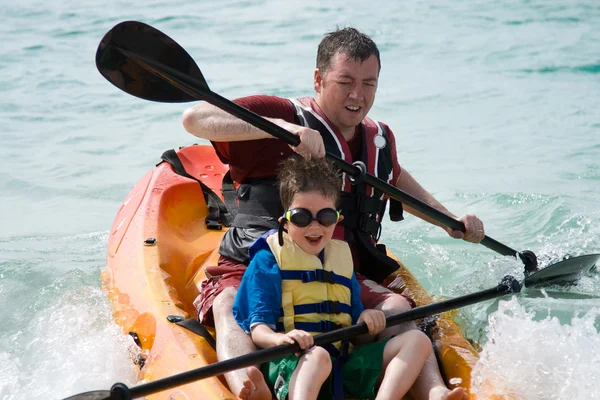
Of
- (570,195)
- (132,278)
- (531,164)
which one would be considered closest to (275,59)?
(531,164)

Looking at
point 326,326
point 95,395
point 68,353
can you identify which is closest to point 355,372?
point 326,326

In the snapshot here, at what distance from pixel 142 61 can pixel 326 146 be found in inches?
31.4

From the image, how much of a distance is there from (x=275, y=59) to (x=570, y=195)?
465cm

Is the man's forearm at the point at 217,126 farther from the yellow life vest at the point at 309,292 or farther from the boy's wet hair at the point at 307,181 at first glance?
the yellow life vest at the point at 309,292

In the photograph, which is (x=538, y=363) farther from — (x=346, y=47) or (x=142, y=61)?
(x=142, y=61)

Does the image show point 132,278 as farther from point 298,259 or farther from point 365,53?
point 365,53

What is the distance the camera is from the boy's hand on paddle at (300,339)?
2.50 m

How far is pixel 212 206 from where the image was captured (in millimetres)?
4133

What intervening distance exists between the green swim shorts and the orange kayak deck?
0.51 ft

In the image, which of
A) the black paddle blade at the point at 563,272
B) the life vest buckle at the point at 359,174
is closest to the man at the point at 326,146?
the life vest buckle at the point at 359,174

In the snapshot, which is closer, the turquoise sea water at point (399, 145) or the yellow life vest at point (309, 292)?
the yellow life vest at point (309, 292)

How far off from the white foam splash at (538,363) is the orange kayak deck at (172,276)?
0.10 m

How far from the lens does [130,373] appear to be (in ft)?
10.4

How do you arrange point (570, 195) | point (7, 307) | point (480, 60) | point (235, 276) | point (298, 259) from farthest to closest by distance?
point (480, 60) → point (570, 195) → point (7, 307) → point (235, 276) → point (298, 259)
